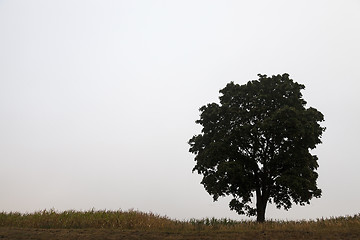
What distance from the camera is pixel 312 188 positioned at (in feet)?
82.7

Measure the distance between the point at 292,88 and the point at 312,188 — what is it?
385 inches

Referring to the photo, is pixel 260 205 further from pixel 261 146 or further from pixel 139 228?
pixel 139 228

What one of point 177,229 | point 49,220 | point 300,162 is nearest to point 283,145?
point 300,162

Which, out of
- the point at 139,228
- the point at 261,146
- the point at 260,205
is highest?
the point at 261,146

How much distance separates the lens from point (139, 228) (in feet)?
61.5

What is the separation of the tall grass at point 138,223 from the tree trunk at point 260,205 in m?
5.11

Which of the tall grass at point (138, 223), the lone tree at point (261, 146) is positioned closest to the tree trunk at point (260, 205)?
the lone tree at point (261, 146)

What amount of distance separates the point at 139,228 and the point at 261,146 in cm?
1449

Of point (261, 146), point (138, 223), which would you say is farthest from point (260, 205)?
point (138, 223)

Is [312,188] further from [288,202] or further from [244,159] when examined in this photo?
[244,159]

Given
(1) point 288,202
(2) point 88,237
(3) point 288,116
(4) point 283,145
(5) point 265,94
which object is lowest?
(2) point 88,237

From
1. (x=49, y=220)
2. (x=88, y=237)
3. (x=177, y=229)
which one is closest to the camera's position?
(x=88, y=237)

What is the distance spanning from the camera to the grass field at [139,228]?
1568 cm

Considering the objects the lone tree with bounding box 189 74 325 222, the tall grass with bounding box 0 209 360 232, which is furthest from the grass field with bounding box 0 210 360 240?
the lone tree with bounding box 189 74 325 222
